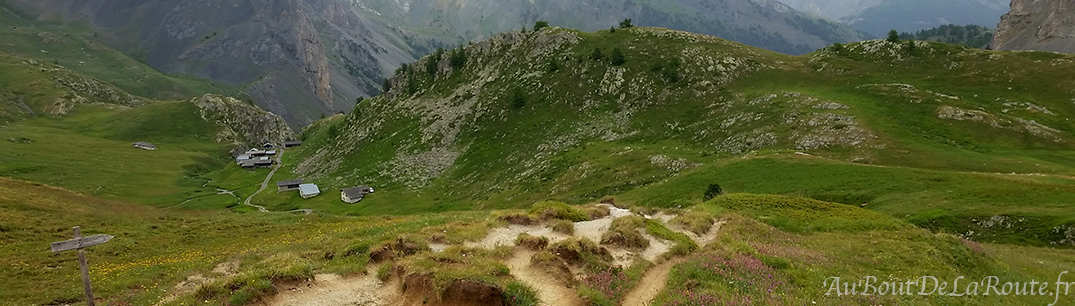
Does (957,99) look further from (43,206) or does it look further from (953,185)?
(43,206)

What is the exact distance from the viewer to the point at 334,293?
71.3 feet

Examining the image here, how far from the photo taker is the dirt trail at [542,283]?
19.1m

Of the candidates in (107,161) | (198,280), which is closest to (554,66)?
(198,280)

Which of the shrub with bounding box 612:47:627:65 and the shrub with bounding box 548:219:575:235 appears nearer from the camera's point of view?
the shrub with bounding box 548:219:575:235

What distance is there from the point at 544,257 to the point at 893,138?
5759 centimetres

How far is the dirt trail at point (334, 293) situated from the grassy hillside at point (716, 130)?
35.4 m

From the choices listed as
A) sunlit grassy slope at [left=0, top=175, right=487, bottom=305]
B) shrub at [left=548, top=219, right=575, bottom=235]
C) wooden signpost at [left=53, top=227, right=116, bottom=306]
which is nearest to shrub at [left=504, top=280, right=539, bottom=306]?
sunlit grassy slope at [left=0, top=175, right=487, bottom=305]

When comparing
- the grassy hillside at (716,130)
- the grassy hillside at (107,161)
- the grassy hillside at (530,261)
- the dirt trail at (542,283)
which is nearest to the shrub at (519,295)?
the grassy hillside at (530,261)

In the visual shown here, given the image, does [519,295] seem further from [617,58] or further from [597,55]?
[597,55]

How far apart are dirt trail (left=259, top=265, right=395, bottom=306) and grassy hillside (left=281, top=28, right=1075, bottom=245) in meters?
35.4

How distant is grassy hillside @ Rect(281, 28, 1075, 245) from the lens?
4747cm

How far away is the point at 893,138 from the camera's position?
60062mm

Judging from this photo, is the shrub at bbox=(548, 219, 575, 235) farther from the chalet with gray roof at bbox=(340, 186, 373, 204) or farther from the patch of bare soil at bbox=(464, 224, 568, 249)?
the chalet with gray roof at bbox=(340, 186, 373, 204)

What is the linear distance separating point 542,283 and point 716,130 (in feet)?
208
